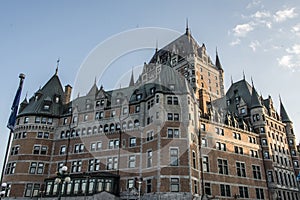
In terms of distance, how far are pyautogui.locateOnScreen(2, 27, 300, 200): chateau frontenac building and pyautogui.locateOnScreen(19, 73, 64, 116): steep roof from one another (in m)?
0.17

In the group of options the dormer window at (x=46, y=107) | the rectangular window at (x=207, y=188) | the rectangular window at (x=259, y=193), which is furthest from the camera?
the dormer window at (x=46, y=107)

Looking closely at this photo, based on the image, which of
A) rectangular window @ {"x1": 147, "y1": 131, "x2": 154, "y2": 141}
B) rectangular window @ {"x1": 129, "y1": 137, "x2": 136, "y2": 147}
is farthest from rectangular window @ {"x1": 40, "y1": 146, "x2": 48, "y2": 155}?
rectangular window @ {"x1": 147, "y1": 131, "x2": 154, "y2": 141}

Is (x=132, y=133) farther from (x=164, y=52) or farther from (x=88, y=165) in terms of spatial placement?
(x=164, y=52)

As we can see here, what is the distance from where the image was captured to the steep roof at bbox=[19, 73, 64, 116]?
48938 mm

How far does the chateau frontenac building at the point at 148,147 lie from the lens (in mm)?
38141

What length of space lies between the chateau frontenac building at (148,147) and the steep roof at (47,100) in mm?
172

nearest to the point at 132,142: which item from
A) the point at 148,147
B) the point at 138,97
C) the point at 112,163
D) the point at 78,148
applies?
the point at 148,147

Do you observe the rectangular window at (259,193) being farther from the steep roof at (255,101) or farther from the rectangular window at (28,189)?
the rectangular window at (28,189)

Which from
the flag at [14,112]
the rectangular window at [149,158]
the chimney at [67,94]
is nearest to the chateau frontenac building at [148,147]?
the rectangular window at [149,158]

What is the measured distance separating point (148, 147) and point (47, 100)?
22.1 metres

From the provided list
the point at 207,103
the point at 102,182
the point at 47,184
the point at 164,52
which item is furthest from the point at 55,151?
the point at 164,52

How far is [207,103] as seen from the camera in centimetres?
4953

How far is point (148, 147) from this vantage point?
39938 mm

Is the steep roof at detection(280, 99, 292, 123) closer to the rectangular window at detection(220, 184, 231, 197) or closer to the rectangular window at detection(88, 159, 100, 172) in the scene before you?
the rectangular window at detection(220, 184, 231, 197)
